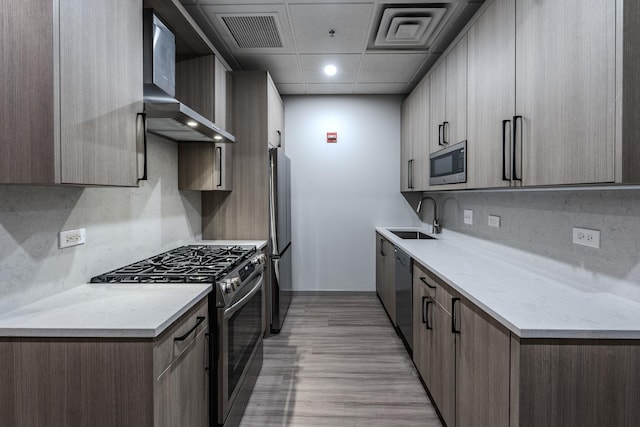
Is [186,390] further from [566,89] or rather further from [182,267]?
[566,89]

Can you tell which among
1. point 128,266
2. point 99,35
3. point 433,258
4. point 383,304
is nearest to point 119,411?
point 128,266

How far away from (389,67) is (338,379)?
109 inches

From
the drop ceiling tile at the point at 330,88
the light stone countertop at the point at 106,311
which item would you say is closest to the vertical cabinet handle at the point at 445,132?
the drop ceiling tile at the point at 330,88

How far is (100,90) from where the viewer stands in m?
1.33

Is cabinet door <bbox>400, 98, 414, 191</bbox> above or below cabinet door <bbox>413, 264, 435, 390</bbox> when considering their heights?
above

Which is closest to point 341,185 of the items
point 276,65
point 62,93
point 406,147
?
point 406,147

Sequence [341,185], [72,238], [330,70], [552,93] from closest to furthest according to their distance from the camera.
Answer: [552,93]
[72,238]
[330,70]
[341,185]

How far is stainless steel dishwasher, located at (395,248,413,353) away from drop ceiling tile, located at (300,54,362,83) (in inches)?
69.3

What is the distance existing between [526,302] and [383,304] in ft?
8.32

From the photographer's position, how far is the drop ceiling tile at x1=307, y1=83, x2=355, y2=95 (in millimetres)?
3848

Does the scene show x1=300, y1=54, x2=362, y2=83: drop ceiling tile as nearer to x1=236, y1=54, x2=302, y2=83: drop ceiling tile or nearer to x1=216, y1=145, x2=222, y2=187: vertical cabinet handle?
x1=236, y1=54, x2=302, y2=83: drop ceiling tile

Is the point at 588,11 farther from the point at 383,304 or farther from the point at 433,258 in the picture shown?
the point at 383,304

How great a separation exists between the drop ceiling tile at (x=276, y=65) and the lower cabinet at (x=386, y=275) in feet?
6.34

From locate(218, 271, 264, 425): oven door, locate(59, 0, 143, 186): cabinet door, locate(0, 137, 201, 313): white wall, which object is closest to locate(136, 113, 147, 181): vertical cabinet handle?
locate(59, 0, 143, 186): cabinet door
